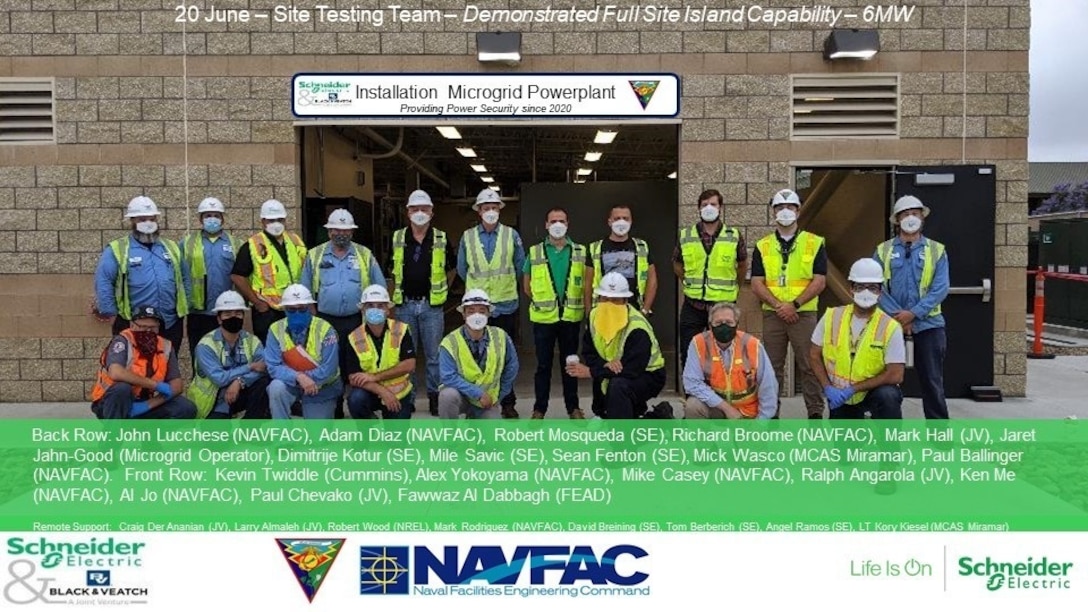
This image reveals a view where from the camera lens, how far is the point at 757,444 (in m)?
5.53

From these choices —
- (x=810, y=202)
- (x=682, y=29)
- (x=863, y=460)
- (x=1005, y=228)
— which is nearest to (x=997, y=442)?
(x=863, y=460)

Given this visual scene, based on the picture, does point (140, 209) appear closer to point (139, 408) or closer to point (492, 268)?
point (139, 408)

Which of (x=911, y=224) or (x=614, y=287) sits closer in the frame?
(x=614, y=287)

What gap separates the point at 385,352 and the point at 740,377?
2.31 meters

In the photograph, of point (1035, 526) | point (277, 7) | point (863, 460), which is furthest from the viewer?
point (277, 7)

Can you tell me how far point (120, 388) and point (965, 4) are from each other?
7.48 m

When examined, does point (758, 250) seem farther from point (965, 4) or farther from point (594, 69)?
point (965, 4)

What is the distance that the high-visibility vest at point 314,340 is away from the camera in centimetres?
615

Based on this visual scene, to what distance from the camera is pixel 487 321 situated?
6.30 metres

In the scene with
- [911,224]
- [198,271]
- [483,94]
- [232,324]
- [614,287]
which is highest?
[483,94]

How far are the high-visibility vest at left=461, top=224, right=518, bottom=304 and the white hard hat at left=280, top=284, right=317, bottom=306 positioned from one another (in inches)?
51.4

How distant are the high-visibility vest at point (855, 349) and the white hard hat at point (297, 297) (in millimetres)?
3388

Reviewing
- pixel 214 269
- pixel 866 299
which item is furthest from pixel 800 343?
pixel 214 269

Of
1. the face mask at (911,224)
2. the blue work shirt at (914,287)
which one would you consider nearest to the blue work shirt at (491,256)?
the blue work shirt at (914,287)
